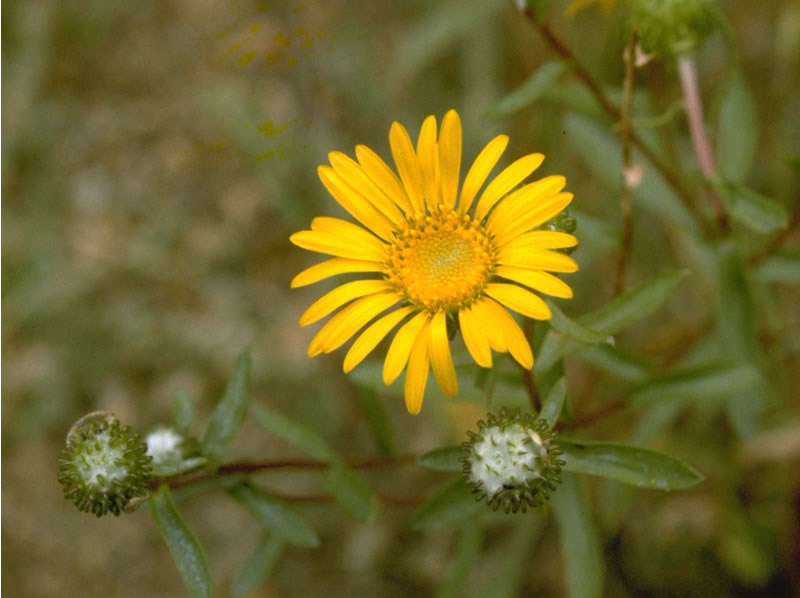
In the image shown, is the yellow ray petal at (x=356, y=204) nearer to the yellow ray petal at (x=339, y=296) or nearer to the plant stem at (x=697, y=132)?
the yellow ray petal at (x=339, y=296)

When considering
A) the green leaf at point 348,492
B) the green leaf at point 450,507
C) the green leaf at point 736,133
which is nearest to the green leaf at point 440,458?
the green leaf at point 450,507

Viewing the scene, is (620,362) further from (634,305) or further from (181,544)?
(181,544)

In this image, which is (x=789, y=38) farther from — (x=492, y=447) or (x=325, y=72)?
(x=492, y=447)

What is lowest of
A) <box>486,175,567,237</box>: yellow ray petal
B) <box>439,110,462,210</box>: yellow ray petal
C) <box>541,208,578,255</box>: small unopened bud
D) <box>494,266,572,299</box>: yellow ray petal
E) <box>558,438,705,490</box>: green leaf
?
<box>558,438,705,490</box>: green leaf

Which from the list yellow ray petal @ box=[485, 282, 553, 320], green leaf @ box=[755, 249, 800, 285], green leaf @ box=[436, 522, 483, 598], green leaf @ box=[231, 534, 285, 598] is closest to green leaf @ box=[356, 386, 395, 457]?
green leaf @ box=[436, 522, 483, 598]

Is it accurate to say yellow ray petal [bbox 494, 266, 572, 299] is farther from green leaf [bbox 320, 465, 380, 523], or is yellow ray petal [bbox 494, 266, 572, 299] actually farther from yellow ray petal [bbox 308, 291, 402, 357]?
green leaf [bbox 320, 465, 380, 523]
